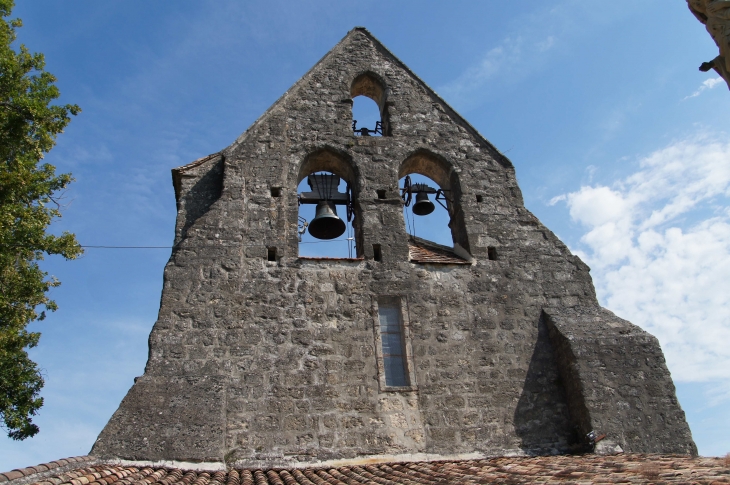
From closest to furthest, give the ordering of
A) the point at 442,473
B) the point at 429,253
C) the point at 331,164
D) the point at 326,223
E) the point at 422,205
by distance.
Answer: the point at 442,473, the point at 429,253, the point at 326,223, the point at 331,164, the point at 422,205

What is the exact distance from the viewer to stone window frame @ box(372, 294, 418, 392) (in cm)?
686

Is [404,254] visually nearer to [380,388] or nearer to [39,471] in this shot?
[380,388]

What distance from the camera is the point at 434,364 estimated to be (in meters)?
7.07

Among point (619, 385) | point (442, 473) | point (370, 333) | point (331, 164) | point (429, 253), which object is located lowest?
point (442, 473)

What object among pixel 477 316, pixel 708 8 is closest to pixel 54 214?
pixel 477 316

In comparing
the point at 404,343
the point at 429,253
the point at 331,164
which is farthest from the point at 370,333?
the point at 331,164

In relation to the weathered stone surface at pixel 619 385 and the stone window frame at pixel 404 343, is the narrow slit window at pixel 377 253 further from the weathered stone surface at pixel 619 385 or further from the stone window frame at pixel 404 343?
the weathered stone surface at pixel 619 385

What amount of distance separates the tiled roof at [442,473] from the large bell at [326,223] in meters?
3.46

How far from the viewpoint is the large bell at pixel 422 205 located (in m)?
9.06

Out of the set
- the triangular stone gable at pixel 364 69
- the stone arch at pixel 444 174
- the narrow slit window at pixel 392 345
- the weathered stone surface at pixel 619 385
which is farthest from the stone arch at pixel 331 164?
the weathered stone surface at pixel 619 385

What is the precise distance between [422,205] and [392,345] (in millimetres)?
2656

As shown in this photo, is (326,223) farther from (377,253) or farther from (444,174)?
(444,174)

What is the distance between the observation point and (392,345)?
23.6 feet

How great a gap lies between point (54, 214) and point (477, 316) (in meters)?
6.77
